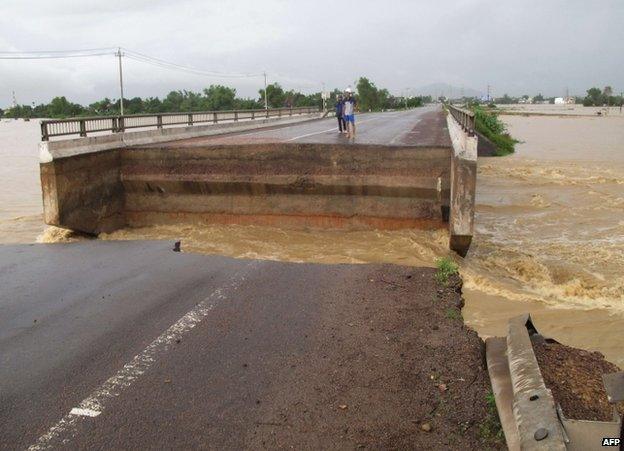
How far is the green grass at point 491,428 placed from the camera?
11.6 feet

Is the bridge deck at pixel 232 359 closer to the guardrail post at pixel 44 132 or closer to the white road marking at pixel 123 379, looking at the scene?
the white road marking at pixel 123 379

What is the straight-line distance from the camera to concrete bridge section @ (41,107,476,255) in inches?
490

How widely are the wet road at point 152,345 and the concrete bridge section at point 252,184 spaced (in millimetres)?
4438

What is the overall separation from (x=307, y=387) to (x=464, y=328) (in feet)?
5.87

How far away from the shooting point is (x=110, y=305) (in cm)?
645

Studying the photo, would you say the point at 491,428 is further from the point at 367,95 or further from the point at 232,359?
the point at 367,95

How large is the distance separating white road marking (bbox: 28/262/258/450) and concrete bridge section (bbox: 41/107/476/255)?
22.9 ft

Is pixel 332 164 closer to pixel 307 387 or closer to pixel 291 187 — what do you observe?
pixel 291 187

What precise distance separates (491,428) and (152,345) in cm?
293

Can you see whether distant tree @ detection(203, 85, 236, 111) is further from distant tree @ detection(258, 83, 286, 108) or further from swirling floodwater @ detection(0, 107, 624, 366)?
swirling floodwater @ detection(0, 107, 624, 366)

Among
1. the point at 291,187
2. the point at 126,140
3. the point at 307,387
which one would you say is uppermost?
the point at 126,140

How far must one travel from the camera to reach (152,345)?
512 centimetres

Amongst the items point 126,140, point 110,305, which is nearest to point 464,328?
point 110,305
